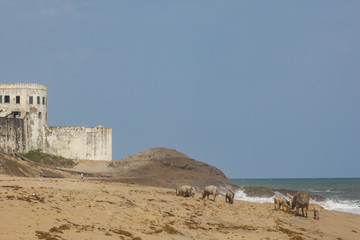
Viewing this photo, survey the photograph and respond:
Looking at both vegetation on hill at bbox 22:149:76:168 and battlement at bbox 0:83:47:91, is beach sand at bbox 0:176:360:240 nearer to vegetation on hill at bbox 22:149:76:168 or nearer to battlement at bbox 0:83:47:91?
vegetation on hill at bbox 22:149:76:168

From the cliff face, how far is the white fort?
12.6 feet

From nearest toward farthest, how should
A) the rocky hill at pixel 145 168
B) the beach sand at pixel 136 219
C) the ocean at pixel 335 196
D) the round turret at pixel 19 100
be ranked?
the beach sand at pixel 136 219 < the ocean at pixel 335 196 < the rocky hill at pixel 145 168 < the round turret at pixel 19 100

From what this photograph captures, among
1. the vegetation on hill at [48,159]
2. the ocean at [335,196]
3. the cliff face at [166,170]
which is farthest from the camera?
the cliff face at [166,170]

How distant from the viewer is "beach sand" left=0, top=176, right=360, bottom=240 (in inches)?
807

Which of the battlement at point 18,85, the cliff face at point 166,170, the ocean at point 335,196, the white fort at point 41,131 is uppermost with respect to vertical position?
the battlement at point 18,85

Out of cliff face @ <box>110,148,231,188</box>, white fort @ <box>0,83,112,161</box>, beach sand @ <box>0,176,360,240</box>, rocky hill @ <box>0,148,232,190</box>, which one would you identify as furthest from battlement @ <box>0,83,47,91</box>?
beach sand @ <box>0,176,360,240</box>

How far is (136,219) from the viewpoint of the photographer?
82.0ft

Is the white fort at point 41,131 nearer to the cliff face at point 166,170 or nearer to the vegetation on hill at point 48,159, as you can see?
the vegetation on hill at point 48,159

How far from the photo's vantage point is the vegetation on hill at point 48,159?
6714 centimetres

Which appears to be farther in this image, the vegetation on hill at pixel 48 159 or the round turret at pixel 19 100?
the round turret at pixel 19 100

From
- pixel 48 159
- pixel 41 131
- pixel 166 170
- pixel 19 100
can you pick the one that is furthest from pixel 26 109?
pixel 166 170

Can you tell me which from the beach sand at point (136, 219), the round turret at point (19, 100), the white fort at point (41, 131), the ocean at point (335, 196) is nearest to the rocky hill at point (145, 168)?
the white fort at point (41, 131)

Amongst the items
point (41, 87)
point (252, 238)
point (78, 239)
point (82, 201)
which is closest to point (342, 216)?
point (252, 238)

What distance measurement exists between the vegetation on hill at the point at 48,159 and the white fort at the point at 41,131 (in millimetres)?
1224
